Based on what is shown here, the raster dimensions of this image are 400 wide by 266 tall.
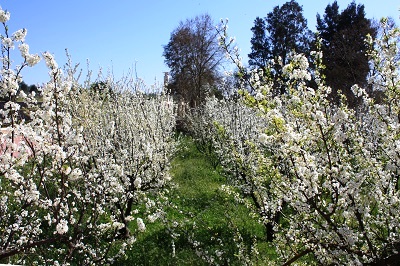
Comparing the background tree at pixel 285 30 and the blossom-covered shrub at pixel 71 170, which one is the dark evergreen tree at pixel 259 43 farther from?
the blossom-covered shrub at pixel 71 170

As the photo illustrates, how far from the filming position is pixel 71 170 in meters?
3.18

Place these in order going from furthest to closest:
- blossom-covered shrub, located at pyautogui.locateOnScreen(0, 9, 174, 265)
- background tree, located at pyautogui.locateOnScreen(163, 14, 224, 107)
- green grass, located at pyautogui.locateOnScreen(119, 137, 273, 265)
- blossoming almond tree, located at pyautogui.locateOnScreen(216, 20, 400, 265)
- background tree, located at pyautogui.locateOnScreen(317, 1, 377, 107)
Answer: background tree, located at pyautogui.locateOnScreen(163, 14, 224, 107), background tree, located at pyautogui.locateOnScreen(317, 1, 377, 107), green grass, located at pyautogui.locateOnScreen(119, 137, 273, 265), blossom-covered shrub, located at pyautogui.locateOnScreen(0, 9, 174, 265), blossoming almond tree, located at pyautogui.locateOnScreen(216, 20, 400, 265)

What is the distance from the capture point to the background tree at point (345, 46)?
62.5ft

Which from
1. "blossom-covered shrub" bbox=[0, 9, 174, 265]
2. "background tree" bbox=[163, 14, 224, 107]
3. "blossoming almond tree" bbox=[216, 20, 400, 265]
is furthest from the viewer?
"background tree" bbox=[163, 14, 224, 107]

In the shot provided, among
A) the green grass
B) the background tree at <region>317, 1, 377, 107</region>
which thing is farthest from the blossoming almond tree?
the background tree at <region>317, 1, 377, 107</region>

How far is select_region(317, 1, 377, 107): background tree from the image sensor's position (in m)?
19.1

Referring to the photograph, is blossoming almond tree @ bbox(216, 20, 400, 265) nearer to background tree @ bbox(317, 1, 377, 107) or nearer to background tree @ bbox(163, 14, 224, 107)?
background tree @ bbox(317, 1, 377, 107)

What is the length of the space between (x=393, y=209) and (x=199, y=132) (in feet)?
45.8

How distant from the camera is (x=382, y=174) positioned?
311 cm

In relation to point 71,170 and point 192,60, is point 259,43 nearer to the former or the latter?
point 192,60

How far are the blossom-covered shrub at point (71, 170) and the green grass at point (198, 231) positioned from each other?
399 mm

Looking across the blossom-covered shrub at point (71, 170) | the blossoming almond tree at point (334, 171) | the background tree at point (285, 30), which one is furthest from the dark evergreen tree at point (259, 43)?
the blossoming almond tree at point (334, 171)

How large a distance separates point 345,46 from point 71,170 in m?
20.2

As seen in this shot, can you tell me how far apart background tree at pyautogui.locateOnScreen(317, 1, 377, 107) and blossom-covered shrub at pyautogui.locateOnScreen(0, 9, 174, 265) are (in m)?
11.1
